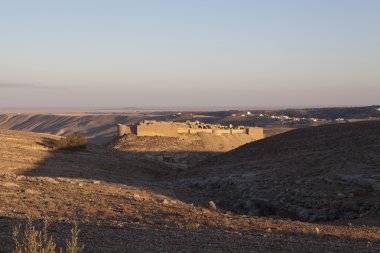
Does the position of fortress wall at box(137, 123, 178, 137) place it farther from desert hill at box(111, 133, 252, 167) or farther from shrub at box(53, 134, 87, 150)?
shrub at box(53, 134, 87, 150)

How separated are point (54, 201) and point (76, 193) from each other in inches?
60.1

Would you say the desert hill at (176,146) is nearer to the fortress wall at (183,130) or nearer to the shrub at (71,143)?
the fortress wall at (183,130)

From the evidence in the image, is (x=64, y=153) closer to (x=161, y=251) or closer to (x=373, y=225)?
(x=373, y=225)

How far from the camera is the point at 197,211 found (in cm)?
1264

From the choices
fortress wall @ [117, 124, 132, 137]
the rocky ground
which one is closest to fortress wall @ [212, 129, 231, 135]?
fortress wall @ [117, 124, 132, 137]

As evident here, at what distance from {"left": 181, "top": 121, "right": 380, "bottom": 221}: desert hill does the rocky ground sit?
1.10 m

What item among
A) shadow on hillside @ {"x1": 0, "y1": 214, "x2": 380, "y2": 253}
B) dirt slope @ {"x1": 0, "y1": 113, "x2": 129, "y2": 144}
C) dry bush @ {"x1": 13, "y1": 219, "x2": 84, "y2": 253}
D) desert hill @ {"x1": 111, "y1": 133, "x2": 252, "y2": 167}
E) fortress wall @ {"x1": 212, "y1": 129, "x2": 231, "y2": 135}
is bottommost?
dirt slope @ {"x1": 0, "y1": 113, "x2": 129, "y2": 144}

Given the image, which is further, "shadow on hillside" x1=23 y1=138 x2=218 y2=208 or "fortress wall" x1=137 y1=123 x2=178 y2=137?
"fortress wall" x1=137 y1=123 x2=178 y2=137

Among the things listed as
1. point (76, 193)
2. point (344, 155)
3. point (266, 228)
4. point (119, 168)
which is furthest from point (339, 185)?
point (119, 168)

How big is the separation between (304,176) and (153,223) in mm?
7862

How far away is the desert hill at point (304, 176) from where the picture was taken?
547 inches

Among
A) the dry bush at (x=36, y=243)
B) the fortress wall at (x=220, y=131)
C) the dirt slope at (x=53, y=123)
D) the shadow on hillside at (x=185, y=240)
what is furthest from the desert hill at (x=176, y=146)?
the dirt slope at (x=53, y=123)

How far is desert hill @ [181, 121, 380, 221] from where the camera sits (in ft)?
45.5

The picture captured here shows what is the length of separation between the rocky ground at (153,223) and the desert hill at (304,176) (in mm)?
1098
